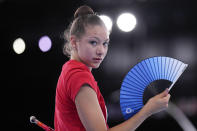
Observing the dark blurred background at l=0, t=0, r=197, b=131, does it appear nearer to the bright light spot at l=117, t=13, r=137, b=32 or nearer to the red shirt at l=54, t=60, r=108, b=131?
the bright light spot at l=117, t=13, r=137, b=32

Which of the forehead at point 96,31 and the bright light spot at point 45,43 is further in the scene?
the bright light spot at point 45,43

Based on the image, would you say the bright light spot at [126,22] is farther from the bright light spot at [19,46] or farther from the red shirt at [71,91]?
the red shirt at [71,91]

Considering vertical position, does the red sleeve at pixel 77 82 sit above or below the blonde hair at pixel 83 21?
below

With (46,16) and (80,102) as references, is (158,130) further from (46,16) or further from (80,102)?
(80,102)

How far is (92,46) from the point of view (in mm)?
979

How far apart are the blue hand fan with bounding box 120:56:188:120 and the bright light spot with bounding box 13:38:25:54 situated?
12.4ft

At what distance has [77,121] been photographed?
0.94 metres

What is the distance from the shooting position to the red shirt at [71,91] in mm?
874

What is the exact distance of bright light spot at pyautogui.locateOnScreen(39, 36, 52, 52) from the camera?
15.1 feet

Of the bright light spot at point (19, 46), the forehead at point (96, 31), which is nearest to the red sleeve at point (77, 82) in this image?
the forehead at point (96, 31)

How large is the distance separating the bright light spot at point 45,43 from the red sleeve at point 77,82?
3.79 m

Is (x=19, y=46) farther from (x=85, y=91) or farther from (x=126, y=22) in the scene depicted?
(x=85, y=91)

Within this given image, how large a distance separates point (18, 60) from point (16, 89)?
0.46 metres

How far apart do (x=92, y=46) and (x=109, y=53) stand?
12.3 ft
